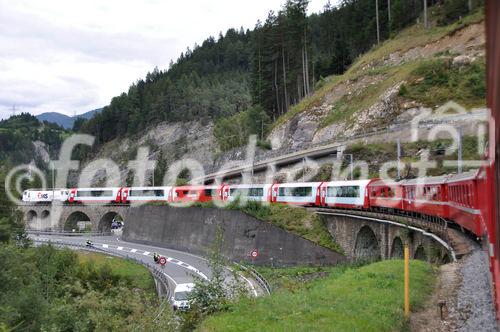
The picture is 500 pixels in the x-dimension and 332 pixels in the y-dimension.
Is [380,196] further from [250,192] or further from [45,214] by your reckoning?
[45,214]

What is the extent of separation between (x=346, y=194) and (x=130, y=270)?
58.6 ft

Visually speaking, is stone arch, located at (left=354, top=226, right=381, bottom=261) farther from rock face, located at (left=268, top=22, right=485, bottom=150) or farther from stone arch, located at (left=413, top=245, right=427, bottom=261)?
rock face, located at (left=268, top=22, right=485, bottom=150)

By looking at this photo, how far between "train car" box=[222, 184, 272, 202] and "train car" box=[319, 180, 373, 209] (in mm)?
7122

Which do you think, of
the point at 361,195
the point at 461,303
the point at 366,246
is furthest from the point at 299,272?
the point at 461,303

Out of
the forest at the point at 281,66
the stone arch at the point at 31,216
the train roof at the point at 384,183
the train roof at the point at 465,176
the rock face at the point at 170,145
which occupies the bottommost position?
the stone arch at the point at 31,216

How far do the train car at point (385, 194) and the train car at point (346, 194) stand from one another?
0.66 m

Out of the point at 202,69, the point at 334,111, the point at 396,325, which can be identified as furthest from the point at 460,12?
the point at 202,69

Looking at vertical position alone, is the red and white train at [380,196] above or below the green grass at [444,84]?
below

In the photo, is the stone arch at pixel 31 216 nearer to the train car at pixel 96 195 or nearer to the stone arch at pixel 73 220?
the stone arch at pixel 73 220

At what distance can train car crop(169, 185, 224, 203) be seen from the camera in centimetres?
5238

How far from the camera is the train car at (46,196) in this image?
7500cm

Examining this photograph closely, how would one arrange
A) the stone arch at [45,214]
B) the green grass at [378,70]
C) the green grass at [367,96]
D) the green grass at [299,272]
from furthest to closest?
1. the stone arch at [45,214]
2. the green grass at [378,70]
3. the green grass at [367,96]
4. the green grass at [299,272]

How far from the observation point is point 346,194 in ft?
121

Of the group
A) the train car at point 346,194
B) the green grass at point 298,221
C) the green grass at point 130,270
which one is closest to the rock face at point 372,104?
the train car at point 346,194
